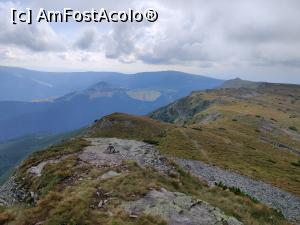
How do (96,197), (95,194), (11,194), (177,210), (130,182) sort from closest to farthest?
(177,210)
(96,197)
(95,194)
(130,182)
(11,194)

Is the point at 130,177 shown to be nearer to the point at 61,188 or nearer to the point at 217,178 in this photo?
the point at 61,188

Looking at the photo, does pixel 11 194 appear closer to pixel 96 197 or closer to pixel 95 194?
pixel 95 194

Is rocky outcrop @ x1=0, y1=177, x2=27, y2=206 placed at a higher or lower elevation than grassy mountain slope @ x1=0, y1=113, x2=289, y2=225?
lower

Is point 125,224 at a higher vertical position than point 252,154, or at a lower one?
Answer: higher

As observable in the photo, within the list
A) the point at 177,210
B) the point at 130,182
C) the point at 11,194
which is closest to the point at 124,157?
the point at 11,194

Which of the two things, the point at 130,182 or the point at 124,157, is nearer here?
the point at 130,182

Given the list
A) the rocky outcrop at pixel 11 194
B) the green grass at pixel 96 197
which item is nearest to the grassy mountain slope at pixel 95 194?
the green grass at pixel 96 197

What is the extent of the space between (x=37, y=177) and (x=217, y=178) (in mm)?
24332

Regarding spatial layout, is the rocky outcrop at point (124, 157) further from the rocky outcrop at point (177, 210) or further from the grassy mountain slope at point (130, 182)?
the rocky outcrop at point (177, 210)

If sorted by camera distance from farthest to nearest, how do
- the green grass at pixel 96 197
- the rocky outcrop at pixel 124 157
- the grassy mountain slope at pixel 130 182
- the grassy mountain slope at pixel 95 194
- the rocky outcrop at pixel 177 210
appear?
1. the rocky outcrop at pixel 124 157
2. the grassy mountain slope at pixel 130 182
3. the rocky outcrop at pixel 177 210
4. the grassy mountain slope at pixel 95 194
5. the green grass at pixel 96 197

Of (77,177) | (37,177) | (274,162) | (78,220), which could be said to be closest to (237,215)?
(78,220)

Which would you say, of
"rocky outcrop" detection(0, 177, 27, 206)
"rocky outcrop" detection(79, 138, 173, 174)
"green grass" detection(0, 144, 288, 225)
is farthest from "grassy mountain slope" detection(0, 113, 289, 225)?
"rocky outcrop" detection(79, 138, 173, 174)

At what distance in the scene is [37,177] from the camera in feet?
123

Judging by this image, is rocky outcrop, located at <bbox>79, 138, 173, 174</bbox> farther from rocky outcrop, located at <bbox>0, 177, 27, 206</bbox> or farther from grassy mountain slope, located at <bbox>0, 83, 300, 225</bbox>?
rocky outcrop, located at <bbox>0, 177, 27, 206</bbox>
